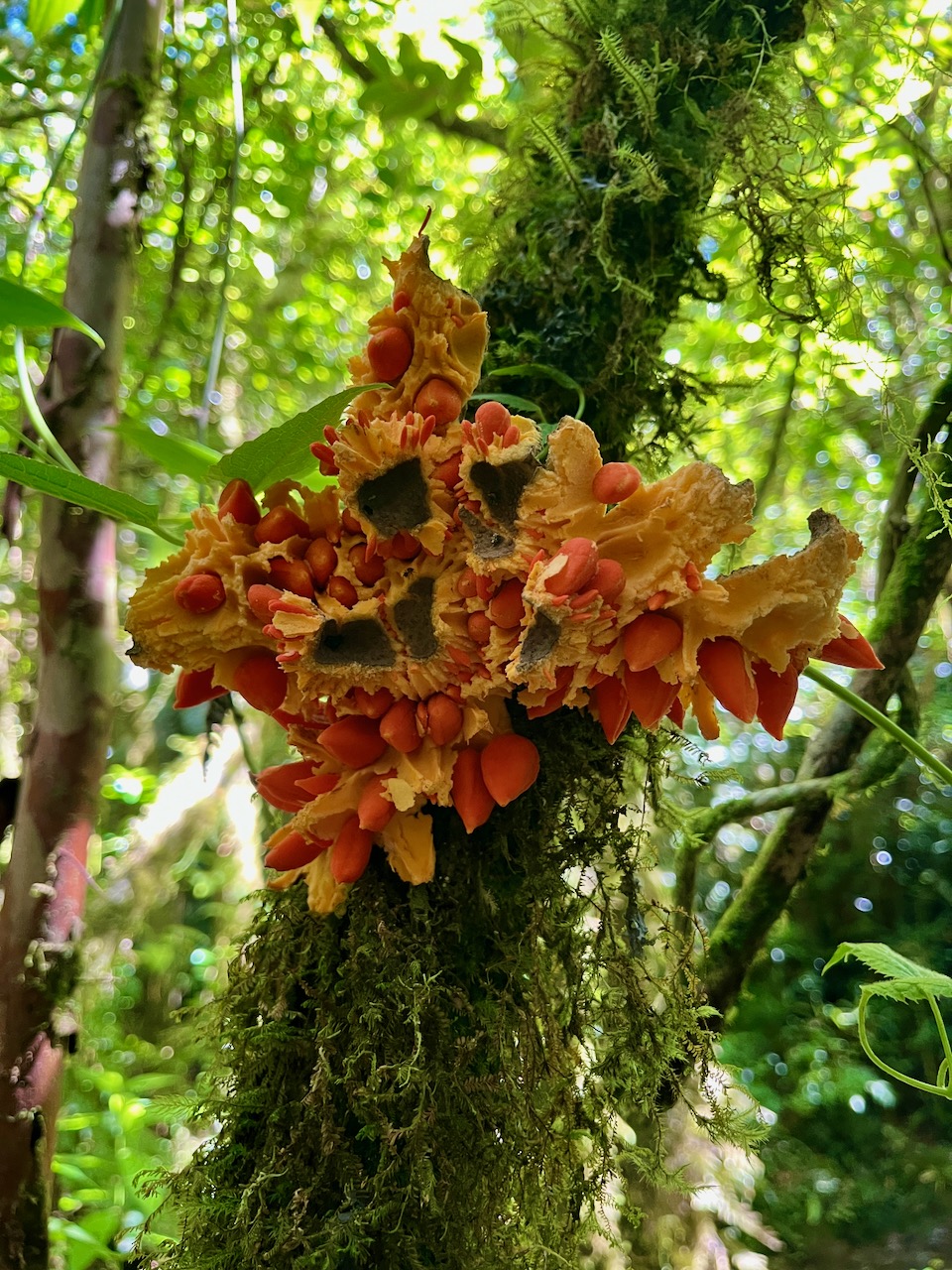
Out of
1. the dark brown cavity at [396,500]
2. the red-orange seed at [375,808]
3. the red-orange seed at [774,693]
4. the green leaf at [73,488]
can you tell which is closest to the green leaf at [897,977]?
the red-orange seed at [774,693]

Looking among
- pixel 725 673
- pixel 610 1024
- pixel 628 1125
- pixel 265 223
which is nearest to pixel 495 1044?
pixel 610 1024

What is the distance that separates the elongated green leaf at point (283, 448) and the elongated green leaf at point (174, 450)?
0.18 metres

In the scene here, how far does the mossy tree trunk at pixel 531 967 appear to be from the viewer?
0.59m

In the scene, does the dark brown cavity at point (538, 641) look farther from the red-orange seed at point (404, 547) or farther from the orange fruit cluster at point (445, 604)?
the red-orange seed at point (404, 547)

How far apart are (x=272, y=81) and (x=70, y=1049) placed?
1.79 m

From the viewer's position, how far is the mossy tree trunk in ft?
1.93

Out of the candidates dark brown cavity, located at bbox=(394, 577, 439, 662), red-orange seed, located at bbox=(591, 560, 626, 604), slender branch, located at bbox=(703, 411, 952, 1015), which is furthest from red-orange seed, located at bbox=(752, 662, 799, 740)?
slender branch, located at bbox=(703, 411, 952, 1015)

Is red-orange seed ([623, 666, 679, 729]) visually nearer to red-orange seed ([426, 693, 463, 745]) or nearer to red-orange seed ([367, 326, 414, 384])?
red-orange seed ([426, 693, 463, 745])

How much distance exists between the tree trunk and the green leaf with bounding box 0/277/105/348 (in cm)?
18

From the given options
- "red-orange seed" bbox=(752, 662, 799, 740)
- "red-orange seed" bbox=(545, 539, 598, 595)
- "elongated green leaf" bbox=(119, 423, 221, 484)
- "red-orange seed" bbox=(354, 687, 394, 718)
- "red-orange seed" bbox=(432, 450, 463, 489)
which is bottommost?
"red-orange seed" bbox=(752, 662, 799, 740)

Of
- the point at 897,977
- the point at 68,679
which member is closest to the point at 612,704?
the point at 897,977

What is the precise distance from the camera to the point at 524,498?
54 centimetres

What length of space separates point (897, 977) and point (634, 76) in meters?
0.80

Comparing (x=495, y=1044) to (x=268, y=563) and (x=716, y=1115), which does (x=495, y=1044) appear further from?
(x=268, y=563)
